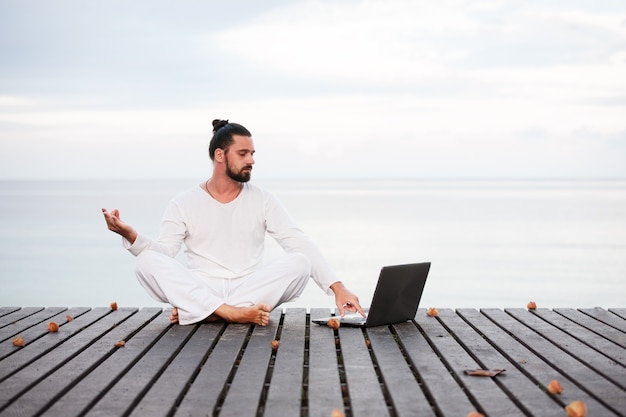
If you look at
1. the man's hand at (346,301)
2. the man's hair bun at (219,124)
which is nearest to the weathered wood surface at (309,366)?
the man's hand at (346,301)

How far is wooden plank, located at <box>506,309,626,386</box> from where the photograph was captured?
317 centimetres

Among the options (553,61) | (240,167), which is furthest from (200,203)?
(553,61)

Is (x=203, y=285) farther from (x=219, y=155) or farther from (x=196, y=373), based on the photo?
(x=196, y=373)

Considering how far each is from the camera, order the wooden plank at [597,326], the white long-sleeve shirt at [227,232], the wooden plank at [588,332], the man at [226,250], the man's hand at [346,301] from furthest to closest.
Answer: the white long-sleeve shirt at [227,232] < the man at [226,250] < the man's hand at [346,301] < the wooden plank at [597,326] < the wooden plank at [588,332]

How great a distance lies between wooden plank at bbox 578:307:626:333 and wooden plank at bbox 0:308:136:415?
8.46 ft

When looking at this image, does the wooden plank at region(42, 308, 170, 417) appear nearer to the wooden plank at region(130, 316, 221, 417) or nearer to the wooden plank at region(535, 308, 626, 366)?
the wooden plank at region(130, 316, 221, 417)

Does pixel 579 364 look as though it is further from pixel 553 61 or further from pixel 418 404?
pixel 553 61

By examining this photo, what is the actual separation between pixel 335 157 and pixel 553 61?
12134 millimetres

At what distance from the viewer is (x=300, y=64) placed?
27625 millimetres

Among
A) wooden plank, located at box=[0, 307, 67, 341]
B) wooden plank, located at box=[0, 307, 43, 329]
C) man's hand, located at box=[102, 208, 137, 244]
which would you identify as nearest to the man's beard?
man's hand, located at box=[102, 208, 137, 244]

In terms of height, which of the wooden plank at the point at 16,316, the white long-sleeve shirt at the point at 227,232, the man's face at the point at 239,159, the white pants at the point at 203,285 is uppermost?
the man's face at the point at 239,159

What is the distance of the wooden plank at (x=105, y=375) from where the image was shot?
267 cm

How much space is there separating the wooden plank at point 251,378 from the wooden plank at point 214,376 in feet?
0.12

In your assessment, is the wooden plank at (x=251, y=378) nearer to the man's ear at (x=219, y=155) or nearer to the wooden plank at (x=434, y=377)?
the wooden plank at (x=434, y=377)
